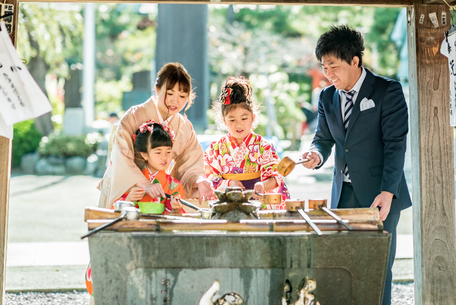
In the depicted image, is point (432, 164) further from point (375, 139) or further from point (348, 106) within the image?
point (348, 106)

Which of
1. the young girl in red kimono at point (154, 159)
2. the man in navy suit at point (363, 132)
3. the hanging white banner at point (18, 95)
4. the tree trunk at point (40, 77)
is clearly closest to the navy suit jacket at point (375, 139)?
the man in navy suit at point (363, 132)

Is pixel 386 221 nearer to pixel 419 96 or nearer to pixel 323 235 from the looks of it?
pixel 419 96

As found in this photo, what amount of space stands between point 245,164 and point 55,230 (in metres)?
5.07

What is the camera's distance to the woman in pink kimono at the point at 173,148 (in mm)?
3321

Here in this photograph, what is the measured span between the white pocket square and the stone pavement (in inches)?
107

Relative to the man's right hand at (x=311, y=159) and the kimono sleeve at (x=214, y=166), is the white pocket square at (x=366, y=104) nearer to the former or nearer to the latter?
the man's right hand at (x=311, y=159)

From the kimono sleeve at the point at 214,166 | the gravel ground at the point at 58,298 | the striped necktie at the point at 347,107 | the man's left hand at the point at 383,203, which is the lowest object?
the gravel ground at the point at 58,298

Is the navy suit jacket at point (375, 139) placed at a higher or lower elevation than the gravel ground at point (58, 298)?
higher

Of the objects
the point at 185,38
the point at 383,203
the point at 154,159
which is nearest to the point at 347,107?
the point at 383,203

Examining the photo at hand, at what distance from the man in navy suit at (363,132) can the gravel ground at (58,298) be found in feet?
5.45

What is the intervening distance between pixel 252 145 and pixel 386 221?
1232mm

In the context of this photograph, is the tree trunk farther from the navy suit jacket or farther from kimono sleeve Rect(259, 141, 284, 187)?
the navy suit jacket

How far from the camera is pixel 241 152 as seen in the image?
155 inches

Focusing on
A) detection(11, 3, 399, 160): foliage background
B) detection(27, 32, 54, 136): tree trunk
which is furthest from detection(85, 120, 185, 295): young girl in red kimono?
detection(27, 32, 54, 136): tree trunk
